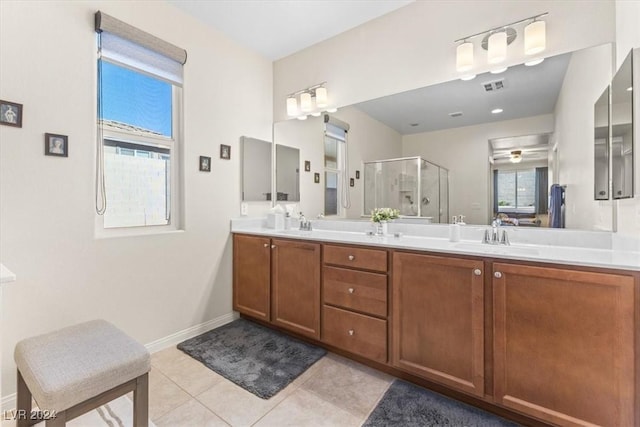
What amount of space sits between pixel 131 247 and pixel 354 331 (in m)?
1.67

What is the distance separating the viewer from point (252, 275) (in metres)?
2.61

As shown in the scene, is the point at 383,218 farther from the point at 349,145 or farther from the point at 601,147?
the point at 601,147

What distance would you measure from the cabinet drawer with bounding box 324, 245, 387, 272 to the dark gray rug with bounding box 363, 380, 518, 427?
736 millimetres

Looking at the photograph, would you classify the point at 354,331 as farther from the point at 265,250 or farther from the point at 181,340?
the point at 181,340

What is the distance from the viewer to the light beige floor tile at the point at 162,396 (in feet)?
5.28

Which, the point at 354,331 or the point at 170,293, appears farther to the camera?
the point at 170,293

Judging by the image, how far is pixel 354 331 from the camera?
1.96 meters

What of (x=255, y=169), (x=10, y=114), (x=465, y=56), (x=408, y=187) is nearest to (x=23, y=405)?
(x=10, y=114)

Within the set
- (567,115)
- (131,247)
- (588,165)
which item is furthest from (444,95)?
(131,247)

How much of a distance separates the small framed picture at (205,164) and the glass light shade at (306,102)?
3.46 feet

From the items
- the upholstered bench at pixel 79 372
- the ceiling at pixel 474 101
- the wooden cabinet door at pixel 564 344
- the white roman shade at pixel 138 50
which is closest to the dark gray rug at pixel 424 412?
the wooden cabinet door at pixel 564 344

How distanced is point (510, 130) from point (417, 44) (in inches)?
37.6

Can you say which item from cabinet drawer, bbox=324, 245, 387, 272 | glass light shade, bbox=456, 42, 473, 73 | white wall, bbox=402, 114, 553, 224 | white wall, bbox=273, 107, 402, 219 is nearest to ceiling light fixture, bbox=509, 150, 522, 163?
white wall, bbox=402, 114, 553, 224

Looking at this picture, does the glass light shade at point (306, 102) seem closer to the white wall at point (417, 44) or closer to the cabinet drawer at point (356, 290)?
the white wall at point (417, 44)
